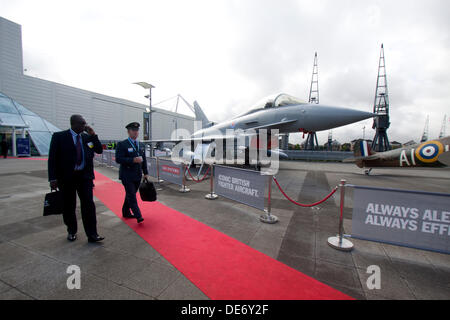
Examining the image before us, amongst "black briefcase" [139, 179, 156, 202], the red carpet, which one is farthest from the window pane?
"black briefcase" [139, 179, 156, 202]

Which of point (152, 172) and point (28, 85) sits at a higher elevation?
point (28, 85)

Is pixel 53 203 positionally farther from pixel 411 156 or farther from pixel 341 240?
pixel 411 156

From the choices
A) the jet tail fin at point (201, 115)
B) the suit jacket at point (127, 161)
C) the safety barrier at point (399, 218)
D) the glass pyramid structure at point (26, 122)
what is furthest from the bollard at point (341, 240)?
the glass pyramid structure at point (26, 122)

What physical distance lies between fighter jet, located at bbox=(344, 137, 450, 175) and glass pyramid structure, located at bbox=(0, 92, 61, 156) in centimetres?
3224

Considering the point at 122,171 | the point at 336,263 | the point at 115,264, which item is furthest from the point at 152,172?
the point at 336,263

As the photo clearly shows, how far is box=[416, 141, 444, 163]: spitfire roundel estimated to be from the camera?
783cm

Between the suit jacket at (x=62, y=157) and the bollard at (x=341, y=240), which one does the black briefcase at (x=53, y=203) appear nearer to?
the suit jacket at (x=62, y=157)

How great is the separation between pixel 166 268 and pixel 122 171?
82.9 inches

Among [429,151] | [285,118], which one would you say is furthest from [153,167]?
[429,151]

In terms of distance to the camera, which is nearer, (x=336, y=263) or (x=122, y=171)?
(x=336, y=263)

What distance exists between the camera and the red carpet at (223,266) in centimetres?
195

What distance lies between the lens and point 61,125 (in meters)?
33.3

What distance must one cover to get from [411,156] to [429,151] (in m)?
0.64
